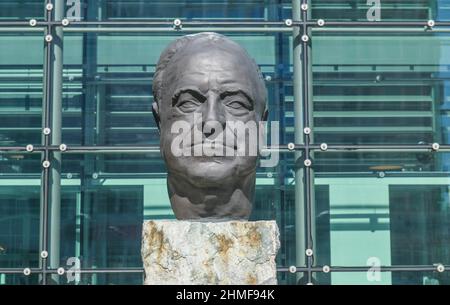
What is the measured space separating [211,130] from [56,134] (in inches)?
125

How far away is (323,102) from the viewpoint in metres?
7.95

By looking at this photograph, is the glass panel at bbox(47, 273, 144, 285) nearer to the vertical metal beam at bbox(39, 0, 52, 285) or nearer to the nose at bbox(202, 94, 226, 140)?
the vertical metal beam at bbox(39, 0, 52, 285)

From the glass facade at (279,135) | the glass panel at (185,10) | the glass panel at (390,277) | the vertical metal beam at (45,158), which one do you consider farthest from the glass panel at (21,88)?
the glass panel at (390,277)

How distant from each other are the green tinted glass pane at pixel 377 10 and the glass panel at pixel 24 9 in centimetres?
240

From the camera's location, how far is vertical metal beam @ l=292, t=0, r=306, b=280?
7648 mm

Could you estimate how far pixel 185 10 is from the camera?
809 centimetres

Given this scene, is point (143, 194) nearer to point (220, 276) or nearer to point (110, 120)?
point (110, 120)

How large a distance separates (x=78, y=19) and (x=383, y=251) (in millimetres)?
3293

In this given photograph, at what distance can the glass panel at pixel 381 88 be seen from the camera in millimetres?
7922

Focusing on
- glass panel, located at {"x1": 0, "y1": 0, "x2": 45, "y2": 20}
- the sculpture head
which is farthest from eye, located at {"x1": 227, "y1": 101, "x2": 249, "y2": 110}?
glass panel, located at {"x1": 0, "y1": 0, "x2": 45, "y2": 20}

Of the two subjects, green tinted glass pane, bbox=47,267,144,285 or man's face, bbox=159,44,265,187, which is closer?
man's face, bbox=159,44,265,187

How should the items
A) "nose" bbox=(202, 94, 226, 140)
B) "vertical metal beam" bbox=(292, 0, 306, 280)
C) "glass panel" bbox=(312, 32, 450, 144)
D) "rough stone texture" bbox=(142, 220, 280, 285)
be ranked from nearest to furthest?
"rough stone texture" bbox=(142, 220, 280, 285), "nose" bbox=(202, 94, 226, 140), "vertical metal beam" bbox=(292, 0, 306, 280), "glass panel" bbox=(312, 32, 450, 144)

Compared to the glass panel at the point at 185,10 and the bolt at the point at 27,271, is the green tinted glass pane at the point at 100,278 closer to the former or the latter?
the bolt at the point at 27,271

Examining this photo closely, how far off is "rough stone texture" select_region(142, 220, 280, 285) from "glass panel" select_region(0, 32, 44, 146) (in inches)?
138
